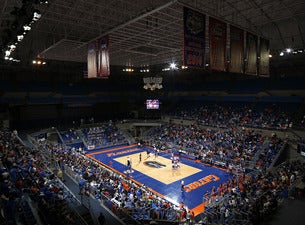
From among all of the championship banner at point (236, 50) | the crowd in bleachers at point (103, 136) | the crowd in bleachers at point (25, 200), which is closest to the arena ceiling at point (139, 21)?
the championship banner at point (236, 50)

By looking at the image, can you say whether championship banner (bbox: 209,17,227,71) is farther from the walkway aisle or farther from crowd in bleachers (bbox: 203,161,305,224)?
the walkway aisle

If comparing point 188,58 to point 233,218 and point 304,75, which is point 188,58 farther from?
point 304,75

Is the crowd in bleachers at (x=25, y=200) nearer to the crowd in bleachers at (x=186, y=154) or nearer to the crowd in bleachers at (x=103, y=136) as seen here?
the crowd in bleachers at (x=186, y=154)

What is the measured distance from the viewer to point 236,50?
1243cm

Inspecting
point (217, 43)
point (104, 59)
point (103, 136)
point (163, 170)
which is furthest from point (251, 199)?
point (103, 136)

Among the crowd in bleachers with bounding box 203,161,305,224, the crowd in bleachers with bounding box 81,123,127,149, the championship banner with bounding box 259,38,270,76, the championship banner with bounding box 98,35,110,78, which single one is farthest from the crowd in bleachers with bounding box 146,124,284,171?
the championship banner with bounding box 98,35,110,78

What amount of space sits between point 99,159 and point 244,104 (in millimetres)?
22151

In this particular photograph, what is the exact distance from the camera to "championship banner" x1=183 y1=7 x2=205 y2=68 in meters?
9.80

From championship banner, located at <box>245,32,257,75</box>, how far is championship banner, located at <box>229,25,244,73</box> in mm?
438

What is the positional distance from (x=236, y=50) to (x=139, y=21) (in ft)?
24.0

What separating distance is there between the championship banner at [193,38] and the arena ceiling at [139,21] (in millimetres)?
1030

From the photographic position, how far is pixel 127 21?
48.8ft

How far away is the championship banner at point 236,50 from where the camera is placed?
482 inches

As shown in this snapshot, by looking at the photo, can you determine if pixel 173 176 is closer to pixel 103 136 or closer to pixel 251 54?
pixel 251 54
